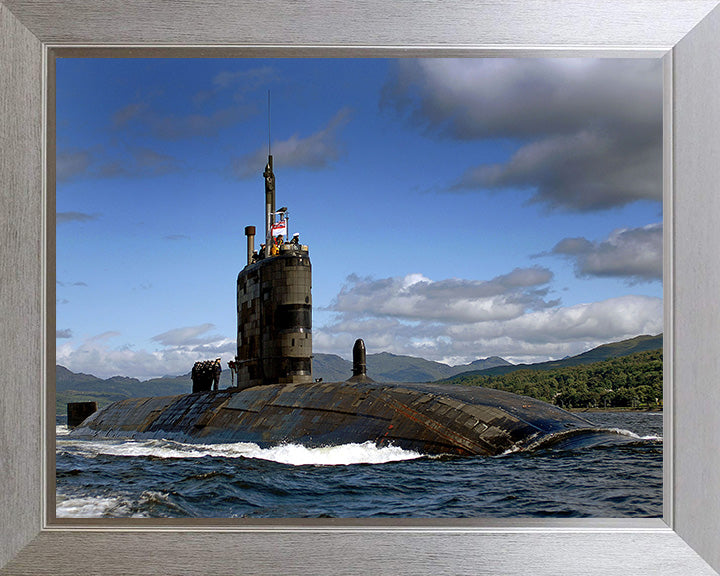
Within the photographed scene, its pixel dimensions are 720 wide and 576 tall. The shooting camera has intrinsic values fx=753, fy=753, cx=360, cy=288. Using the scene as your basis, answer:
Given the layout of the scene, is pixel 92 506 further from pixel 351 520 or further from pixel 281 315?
pixel 281 315

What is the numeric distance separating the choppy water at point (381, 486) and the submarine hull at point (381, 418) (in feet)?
Answer: 1.18

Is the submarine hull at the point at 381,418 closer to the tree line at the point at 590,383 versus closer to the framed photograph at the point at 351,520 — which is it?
the framed photograph at the point at 351,520

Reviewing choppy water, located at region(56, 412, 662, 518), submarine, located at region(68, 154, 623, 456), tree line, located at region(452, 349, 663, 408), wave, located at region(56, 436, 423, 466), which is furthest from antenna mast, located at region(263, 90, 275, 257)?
tree line, located at region(452, 349, 663, 408)

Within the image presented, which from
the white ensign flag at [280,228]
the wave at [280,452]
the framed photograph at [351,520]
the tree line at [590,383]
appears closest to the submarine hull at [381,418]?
the wave at [280,452]

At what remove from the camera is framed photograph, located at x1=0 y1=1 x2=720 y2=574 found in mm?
4629

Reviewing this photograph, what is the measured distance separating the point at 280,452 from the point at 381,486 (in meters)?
4.37

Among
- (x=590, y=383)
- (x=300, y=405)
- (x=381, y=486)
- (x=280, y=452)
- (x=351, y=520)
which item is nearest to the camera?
(x=351, y=520)

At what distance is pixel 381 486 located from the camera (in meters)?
7.76

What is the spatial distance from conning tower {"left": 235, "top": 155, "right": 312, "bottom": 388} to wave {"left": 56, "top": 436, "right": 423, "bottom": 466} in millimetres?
2104

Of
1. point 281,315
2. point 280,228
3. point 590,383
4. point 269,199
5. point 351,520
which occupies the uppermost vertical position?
point 269,199

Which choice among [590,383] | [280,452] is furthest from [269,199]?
[590,383]

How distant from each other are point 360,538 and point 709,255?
2769 mm

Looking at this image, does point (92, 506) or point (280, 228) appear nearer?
point (92, 506)

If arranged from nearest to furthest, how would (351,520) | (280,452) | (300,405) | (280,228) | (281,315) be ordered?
(351,520) → (280,452) → (300,405) → (281,315) → (280,228)
